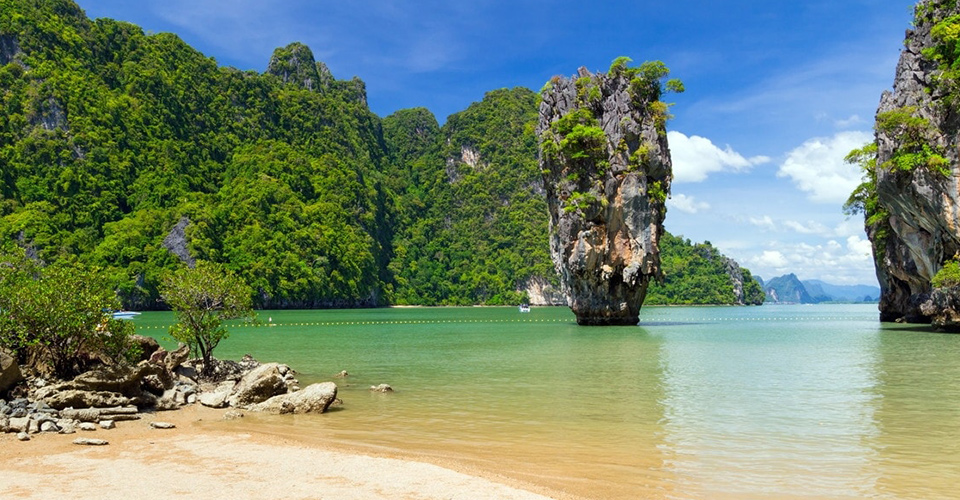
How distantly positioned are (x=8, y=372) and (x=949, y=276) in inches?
1647

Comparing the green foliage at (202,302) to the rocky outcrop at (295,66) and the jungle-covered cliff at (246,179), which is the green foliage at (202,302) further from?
the rocky outcrop at (295,66)

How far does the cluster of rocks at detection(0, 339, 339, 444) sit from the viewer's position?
1188 cm

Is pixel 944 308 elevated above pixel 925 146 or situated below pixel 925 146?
below

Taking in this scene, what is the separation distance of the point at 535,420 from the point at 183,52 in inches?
5841

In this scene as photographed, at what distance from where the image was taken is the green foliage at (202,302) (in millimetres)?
18312

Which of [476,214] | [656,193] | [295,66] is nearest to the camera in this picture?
[656,193]

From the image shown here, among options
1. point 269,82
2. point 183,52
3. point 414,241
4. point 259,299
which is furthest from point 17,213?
point 414,241

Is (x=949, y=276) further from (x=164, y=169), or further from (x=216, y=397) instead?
(x=164, y=169)

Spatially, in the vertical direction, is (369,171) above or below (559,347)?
above

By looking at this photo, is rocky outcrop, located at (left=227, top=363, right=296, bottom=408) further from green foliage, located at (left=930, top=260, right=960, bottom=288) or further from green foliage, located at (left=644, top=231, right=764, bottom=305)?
green foliage, located at (left=644, top=231, right=764, bottom=305)

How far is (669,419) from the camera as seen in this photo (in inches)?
522

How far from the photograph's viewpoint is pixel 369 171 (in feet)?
536

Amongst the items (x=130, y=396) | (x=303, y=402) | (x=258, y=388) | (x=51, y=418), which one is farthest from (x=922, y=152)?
(x=51, y=418)

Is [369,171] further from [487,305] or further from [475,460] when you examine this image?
[475,460]
